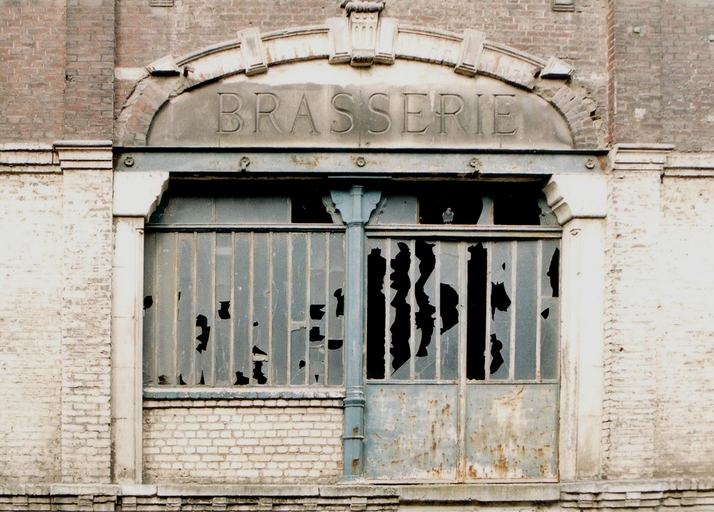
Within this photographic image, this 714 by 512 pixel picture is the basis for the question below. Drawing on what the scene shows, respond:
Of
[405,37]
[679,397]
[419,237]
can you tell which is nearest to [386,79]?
[405,37]

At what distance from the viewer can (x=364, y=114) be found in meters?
9.27

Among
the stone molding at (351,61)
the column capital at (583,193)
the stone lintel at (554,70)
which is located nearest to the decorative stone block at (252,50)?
the stone molding at (351,61)

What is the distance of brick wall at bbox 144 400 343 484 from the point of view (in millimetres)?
9203

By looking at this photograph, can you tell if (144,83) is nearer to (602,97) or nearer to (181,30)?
(181,30)

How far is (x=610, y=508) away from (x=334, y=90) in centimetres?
455

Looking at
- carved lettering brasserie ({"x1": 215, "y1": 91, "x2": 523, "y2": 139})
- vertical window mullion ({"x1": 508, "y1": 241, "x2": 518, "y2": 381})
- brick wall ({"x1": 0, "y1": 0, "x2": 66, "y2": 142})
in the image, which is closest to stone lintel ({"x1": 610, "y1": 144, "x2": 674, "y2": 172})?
carved lettering brasserie ({"x1": 215, "y1": 91, "x2": 523, "y2": 139})

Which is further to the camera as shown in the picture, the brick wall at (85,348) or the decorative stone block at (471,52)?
the decorative stone block at (471,52)

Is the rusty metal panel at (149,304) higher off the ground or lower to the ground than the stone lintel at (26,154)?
lower

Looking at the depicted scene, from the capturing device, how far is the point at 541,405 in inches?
372

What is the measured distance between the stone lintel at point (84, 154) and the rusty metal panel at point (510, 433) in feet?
12.9

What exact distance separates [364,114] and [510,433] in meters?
3.27

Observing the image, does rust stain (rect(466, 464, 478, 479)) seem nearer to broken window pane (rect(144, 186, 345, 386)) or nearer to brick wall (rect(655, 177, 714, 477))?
broken window pane (rect(144, 186, 345, 386))

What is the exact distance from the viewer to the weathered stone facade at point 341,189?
9.03 meters

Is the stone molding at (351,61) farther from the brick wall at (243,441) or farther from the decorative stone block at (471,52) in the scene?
the brick wall at (243,441)
